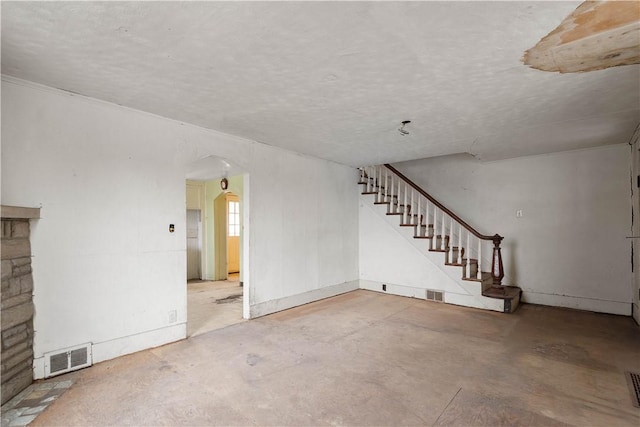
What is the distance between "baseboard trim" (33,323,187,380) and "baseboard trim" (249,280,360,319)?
1.12 m

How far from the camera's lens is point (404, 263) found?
20.2 ft

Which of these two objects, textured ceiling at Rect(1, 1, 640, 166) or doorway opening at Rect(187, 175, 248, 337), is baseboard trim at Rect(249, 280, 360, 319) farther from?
textured ceiling at Rect(1, 1, 640, 166)

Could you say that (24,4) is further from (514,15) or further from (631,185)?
(631,185)

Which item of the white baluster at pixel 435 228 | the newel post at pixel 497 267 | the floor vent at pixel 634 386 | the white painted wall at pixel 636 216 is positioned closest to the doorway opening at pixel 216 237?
the white baluster at pixel 435 228

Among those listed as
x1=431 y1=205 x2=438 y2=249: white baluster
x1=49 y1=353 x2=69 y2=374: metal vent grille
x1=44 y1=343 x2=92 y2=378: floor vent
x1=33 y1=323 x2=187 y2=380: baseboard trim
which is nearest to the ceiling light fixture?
x1=431 y1=205 x2=438 y2=249: white baluster

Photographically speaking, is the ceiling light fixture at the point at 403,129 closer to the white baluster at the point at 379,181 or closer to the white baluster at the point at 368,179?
the white baluster at the point at 379,181

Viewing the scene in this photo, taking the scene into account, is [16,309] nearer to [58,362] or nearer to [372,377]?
[58,362]

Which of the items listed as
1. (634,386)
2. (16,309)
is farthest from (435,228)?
(16,309)

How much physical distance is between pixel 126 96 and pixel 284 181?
257cm

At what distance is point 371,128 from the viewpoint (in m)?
3.98

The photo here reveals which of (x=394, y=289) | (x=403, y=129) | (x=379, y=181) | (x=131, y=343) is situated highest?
(x=403, y=129)

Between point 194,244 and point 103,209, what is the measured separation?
15.8 feet

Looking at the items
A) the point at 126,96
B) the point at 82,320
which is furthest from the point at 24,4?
the point at 82,320

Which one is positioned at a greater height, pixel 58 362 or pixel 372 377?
pixel 58 362
